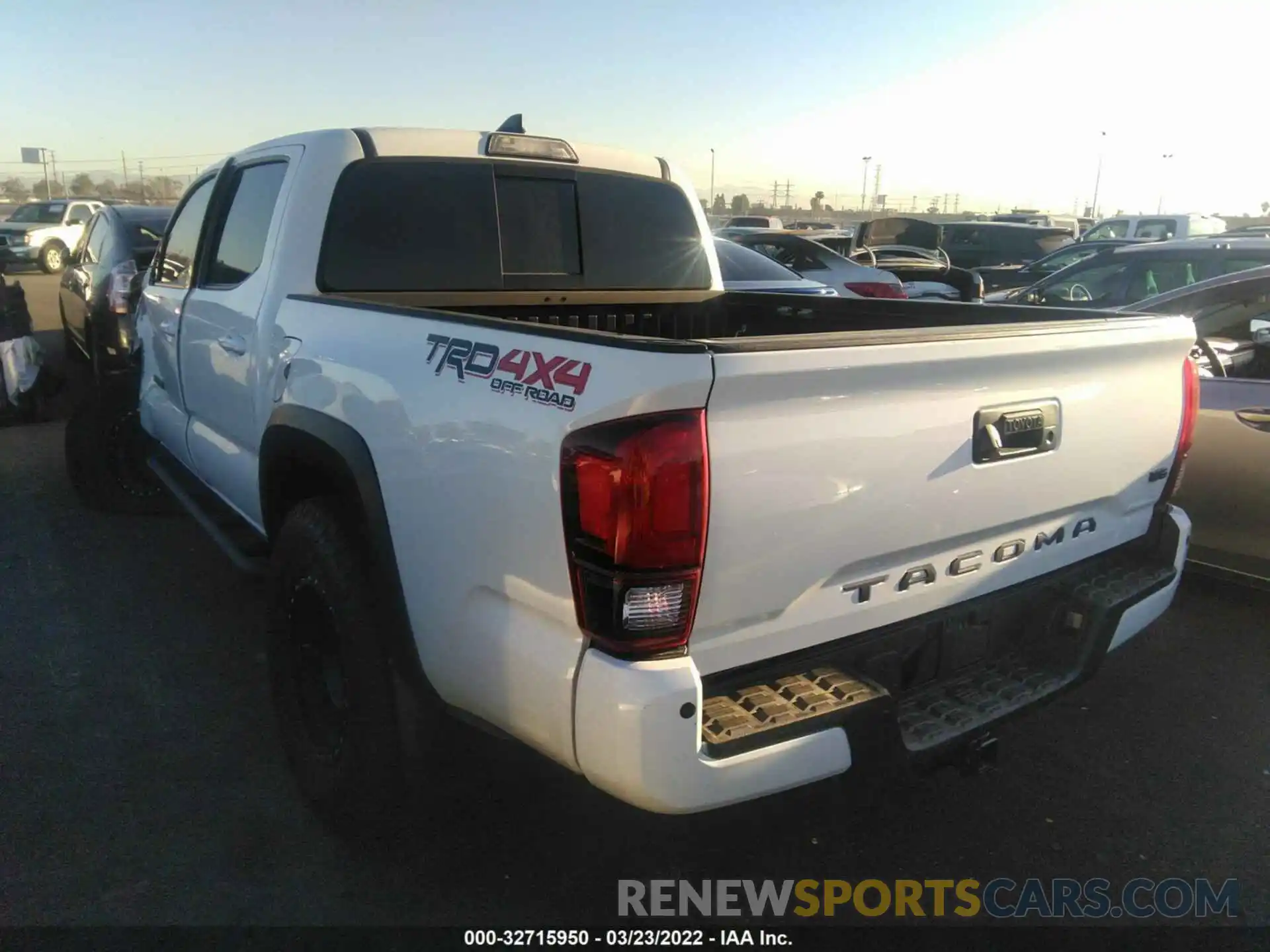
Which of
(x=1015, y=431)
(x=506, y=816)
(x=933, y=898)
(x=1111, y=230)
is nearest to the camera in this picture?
→ (x=1015, y=431)

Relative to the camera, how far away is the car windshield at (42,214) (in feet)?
87.7

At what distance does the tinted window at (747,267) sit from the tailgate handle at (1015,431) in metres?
6.27

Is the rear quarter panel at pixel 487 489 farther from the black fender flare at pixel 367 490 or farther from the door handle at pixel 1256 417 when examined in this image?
the door handle at pixel 1256 417

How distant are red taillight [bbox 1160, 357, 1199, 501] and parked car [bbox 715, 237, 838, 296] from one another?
5527mm

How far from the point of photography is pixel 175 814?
294 cm

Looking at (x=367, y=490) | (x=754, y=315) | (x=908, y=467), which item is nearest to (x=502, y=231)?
(x=754, y=315)

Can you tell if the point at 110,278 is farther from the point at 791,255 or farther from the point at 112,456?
the point at 791,255

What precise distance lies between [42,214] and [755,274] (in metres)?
25.9

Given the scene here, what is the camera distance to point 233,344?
11.9 feet

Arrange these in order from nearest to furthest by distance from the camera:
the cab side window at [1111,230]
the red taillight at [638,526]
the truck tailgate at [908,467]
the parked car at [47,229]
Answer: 1. the red taillight at [638,526]
2. the truck tailgate at [908,467]
3. the cab side window at [1111,230]
4. the parked car at [47,229]

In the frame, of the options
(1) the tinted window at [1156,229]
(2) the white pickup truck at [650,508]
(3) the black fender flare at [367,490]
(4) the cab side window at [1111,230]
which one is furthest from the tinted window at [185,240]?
(4) the cab side window at [1111,230]

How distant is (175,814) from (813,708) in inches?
80.3

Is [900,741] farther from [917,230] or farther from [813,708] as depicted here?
[917,230]

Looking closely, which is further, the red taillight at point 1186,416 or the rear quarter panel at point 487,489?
the red taillight at point 1186,416
